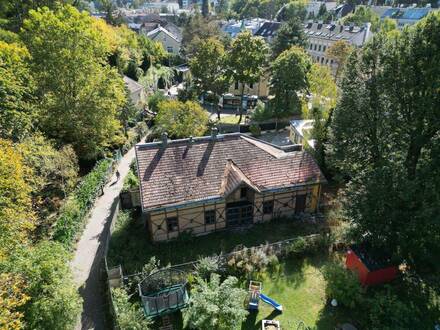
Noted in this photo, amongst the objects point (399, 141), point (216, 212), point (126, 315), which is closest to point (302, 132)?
point (399, 141)

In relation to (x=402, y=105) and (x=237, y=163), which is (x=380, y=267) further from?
(x=237, y=163)

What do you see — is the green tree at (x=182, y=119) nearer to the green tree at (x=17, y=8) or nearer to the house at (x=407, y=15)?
the green tree at (x=17, y=8)

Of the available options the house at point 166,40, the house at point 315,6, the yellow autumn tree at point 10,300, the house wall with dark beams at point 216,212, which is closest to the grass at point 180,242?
the house wall with dark beams at point 216,212

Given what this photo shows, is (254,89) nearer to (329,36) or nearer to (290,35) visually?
(290,35)

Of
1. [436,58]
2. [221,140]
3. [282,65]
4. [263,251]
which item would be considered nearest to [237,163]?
[221,140]

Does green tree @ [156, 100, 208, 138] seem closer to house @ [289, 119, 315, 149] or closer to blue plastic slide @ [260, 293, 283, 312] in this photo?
house @ [289, 119, 315, 149]

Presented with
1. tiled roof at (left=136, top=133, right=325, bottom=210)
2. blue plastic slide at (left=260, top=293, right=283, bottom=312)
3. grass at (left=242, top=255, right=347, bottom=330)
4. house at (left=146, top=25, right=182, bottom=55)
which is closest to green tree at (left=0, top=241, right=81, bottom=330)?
tiled roof at (left=136, top=133, right=325, bottom=210)
